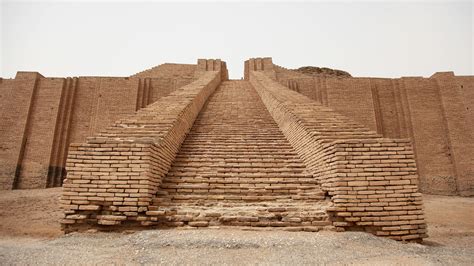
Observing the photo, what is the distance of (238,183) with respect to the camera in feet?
12.4

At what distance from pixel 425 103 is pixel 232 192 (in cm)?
933

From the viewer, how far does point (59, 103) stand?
9.66m

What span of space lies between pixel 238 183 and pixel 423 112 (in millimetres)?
8957

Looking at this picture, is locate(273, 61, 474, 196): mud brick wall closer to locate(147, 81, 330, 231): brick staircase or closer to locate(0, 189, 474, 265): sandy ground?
locate(147, 81, 330, 231): brick staircase

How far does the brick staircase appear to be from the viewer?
121 inches

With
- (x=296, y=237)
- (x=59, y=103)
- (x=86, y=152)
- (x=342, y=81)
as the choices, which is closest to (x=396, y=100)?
(x=342, y=81)

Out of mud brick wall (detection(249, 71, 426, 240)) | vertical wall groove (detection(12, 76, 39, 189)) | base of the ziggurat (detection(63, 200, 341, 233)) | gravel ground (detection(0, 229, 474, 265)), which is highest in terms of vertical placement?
vertical wall groove (detection(12, 76, 39, 189))

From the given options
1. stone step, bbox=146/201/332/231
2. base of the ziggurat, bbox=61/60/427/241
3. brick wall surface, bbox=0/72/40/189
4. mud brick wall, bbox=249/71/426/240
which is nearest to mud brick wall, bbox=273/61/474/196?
base of the ziggurat, bbox=61/60/427/241

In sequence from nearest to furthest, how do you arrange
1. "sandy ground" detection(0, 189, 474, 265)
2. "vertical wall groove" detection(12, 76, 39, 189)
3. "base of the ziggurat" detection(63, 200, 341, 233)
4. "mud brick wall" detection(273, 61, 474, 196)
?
"sandy ground" detection(0, 189, 474, 265) < "base of the ziggurat" detection(63, 200, 341, 233) < "vertical wall groove" detection(12, 76, 39, 189) < "mud brick wall" detection(273, 61, 474, 196)

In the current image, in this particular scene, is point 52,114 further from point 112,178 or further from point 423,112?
point 423,112

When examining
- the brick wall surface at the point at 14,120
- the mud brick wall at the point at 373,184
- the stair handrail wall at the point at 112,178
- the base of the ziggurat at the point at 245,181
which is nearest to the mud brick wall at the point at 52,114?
the brick wall surface at the point at 14,120

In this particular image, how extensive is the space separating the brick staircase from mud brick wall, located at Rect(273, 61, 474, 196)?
5.52 m

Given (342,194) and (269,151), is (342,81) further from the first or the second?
(342,194)

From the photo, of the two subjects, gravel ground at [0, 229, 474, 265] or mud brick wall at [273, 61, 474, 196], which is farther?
mud brick wall at [273, 61, 474, 196]
